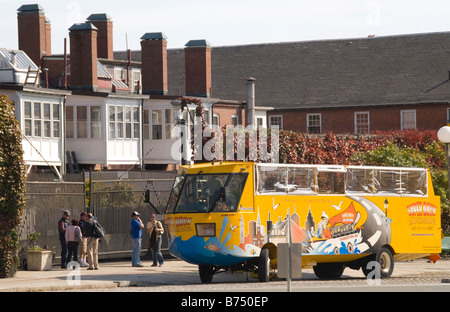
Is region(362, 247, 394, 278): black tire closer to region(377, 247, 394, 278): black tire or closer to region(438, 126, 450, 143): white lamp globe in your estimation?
→ region(377, 247, 394, 278): black tire

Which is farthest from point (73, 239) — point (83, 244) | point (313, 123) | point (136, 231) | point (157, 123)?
point (313, 123)

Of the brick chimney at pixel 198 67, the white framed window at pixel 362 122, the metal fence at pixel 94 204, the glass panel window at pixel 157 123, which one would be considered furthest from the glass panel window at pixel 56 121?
the white framed window at pixel 362 122

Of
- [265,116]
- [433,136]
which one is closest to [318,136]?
[433,136]

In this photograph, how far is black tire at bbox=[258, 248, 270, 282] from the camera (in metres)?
23.6

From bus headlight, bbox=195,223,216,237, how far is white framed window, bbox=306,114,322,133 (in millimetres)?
42892

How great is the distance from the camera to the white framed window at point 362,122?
211ft

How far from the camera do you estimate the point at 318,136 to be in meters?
40.0

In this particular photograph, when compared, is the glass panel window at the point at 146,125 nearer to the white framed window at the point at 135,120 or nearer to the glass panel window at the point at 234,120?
the white framed window at the point at 135,120

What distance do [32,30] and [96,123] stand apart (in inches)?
268

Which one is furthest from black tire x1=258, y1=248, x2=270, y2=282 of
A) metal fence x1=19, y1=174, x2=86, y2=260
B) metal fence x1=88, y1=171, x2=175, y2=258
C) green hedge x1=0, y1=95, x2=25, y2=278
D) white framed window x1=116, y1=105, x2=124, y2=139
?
white framed window x1=116, y1=105, x2=124, y2=139

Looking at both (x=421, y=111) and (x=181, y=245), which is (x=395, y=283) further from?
(x=421, y=111)

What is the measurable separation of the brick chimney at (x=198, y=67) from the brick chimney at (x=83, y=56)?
27.1ft

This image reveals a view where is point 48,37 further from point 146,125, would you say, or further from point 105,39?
point 146,125
